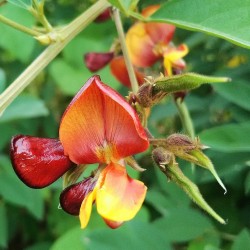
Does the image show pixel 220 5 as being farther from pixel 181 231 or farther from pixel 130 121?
pixel 181 231

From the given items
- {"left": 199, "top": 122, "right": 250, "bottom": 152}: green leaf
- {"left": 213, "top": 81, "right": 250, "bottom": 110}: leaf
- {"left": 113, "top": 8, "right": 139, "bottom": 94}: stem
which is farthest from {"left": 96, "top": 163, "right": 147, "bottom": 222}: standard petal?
{"left": 213, "top": 81, "right": 250, "bottom": 110}: leaf

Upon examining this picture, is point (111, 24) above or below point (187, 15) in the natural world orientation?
below

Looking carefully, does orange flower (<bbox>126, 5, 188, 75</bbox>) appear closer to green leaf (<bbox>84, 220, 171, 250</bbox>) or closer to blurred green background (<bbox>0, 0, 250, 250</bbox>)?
blurred green background (<bbox>0, 0, 250, 250</bbox>)

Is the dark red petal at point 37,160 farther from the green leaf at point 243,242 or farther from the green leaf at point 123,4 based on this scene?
the green leaf at point 243,242

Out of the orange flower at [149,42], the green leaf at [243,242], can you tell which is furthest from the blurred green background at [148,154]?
the orange flower at [149,42]

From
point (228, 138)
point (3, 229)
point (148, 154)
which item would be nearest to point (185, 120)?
point (228, 138)

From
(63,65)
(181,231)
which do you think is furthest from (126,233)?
(63,65)

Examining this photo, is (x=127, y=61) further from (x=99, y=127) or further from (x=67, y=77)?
(x=67, y=77)
